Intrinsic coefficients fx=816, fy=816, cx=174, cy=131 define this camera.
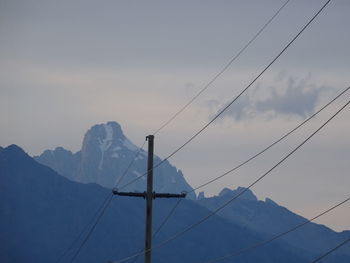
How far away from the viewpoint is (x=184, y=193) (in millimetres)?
29531

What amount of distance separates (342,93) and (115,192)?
11.9 meters

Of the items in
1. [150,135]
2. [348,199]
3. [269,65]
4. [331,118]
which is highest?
[150,135]

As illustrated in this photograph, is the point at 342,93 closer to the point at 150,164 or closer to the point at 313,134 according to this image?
the point at 313,134

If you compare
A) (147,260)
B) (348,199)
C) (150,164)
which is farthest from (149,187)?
(348,199)

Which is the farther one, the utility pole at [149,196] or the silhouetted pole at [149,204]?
the utility pole at [149,196]

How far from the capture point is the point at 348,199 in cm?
2119

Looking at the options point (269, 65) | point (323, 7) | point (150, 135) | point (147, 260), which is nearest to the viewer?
point (323, 7)

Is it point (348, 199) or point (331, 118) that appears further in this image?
point (348, 199)

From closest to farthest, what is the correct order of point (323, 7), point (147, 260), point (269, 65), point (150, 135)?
1. point (323, 7)
2. point (269, 65)
3. point (147, 260)
4. point (150, 135)

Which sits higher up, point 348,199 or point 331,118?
point 331,118

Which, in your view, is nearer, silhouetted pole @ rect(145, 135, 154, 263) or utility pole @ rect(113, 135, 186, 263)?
silhouetted pole @ rect(145, 135, 154, 263)

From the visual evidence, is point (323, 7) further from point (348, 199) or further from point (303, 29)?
point (348, 199)

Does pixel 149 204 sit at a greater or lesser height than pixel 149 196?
lesser

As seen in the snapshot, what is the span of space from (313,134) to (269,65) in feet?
6.83
